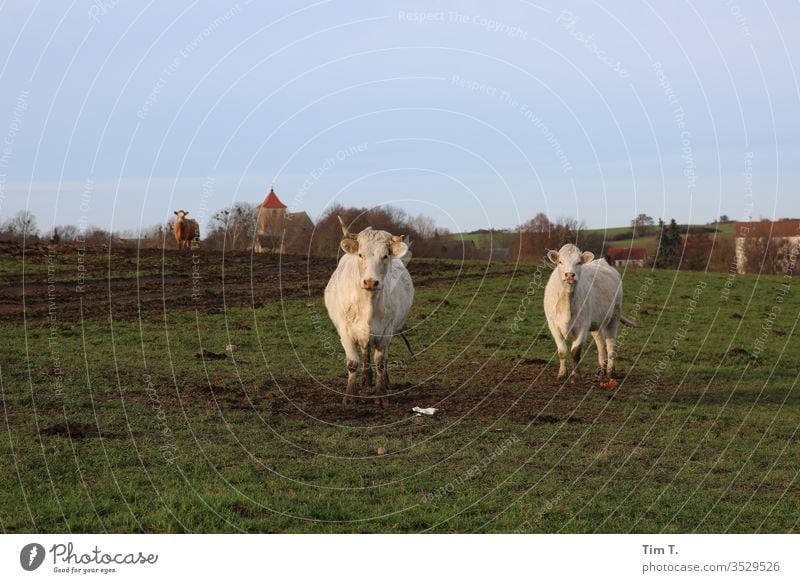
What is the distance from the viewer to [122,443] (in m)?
10.9

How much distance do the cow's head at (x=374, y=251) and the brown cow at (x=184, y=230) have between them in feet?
109

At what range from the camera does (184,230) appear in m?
44.8

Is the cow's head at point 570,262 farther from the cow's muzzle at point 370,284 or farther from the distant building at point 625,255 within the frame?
the distant building at point 625,255

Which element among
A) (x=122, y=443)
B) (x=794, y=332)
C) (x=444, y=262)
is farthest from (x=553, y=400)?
(x=444, y=262)

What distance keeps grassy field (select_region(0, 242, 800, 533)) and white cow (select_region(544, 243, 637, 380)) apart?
33.3 inches

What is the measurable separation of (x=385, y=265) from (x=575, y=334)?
541cm

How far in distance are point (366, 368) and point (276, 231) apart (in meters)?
26.4

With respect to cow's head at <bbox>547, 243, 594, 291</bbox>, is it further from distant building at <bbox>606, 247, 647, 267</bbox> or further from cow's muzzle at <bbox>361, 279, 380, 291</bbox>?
distant building at <bbox>606, 247, 647, 267</bbox>

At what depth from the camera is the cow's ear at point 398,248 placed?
13.1 metres

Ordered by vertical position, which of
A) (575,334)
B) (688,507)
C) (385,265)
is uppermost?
(385,265)

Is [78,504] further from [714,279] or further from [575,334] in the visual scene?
[714,279]

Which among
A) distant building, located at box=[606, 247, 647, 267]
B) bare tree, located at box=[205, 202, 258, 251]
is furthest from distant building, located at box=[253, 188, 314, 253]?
distant building, located at box=[606, 247, 647, 267]

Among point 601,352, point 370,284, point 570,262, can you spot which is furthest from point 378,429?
point 601,352

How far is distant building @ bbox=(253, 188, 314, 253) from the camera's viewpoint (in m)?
34.9
